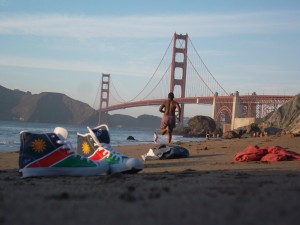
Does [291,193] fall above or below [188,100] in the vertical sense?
below

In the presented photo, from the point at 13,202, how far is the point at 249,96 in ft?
127

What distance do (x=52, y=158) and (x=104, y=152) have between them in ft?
1.45

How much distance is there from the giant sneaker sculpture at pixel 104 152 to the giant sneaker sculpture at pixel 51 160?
0.49ft

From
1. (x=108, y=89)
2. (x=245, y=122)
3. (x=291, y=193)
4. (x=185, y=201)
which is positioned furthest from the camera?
(x=108, y=89)

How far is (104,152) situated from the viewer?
3.56 meters

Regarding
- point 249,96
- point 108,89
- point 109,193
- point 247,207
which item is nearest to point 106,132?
point 109,193

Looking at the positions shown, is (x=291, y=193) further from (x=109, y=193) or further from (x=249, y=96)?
(x=249, y=96)

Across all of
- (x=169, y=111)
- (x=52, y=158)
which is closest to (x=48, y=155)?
(x=52, y=158)

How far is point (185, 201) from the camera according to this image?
5.41ft

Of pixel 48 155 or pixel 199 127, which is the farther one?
pixel 199 127

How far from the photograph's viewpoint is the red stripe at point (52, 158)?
3.30 metres

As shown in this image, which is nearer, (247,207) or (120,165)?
(247,207)

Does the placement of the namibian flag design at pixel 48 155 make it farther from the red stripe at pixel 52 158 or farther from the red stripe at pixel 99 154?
the red stripe at pixel 99 154

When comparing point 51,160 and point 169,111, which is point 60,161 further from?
point 169,111
